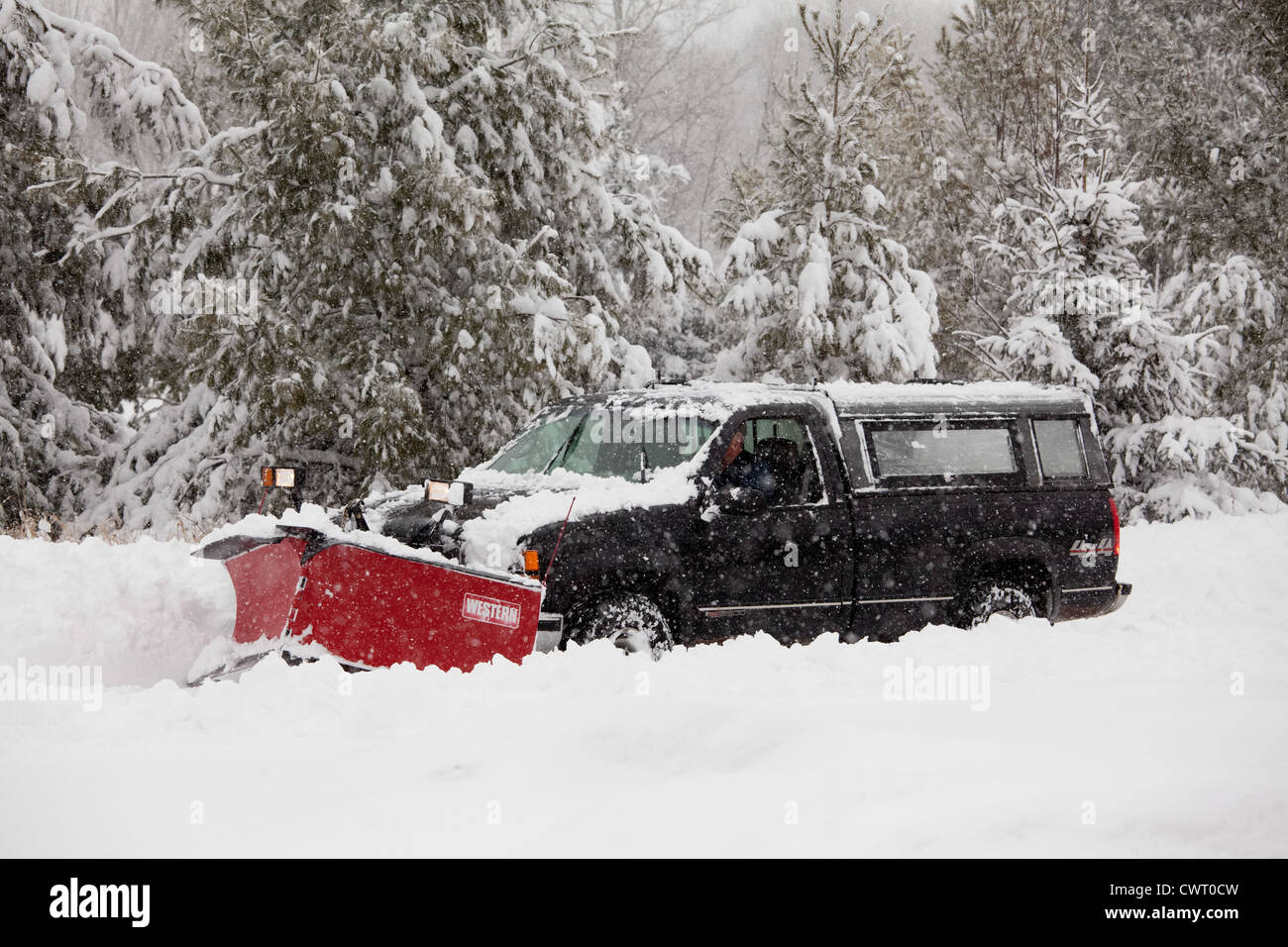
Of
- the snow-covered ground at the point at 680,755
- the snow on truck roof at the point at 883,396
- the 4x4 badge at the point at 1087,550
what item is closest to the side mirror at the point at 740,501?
the snow on truck roof at the point at 883,396

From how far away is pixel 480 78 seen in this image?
13.9 m

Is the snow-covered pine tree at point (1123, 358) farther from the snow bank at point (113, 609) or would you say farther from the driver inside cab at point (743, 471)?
the snow bank at point (113, 609)

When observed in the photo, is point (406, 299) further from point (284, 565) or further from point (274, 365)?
point (284, 565)

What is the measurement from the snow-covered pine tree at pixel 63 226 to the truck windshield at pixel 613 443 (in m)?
8.04

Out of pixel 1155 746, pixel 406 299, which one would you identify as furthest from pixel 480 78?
pixel 1155 746

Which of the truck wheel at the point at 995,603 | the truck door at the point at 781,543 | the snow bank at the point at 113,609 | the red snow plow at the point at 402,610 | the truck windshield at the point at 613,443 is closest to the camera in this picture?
the red snow plow at the point at 402,610

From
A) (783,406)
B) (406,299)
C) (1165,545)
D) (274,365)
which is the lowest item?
(1165,545)

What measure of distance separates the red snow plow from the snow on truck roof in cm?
212

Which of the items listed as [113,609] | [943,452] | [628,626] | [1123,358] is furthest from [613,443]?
[1123,358]

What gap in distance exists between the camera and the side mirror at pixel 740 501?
6895 mm

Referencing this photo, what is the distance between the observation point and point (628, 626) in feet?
22.1

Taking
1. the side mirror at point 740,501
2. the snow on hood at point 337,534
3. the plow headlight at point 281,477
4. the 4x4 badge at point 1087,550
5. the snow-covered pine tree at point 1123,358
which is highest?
the snow-covered pine tree at point 1123,358

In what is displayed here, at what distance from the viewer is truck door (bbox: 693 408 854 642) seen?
277 inches

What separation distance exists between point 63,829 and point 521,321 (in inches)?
383
